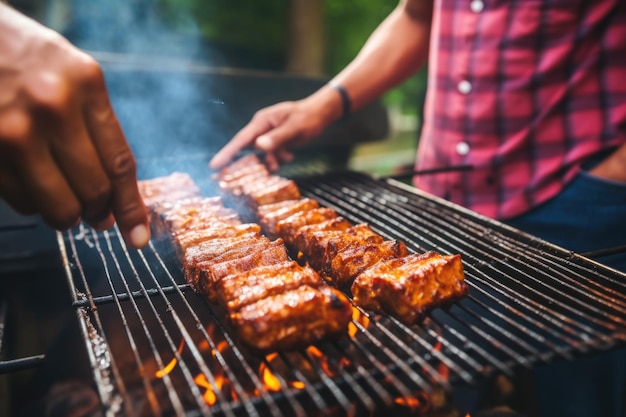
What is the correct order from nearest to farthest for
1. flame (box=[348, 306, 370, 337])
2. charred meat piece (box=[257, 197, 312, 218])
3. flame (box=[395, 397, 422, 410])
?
1. flame (box=[348, 306, 370, 337])
2. flame (box=[395, 397, 422, 410])
3. charred meat piece (box=[257, 197, 312, 218])

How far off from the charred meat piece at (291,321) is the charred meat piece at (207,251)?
64 cm

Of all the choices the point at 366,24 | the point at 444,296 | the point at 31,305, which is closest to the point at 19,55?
the point at 444,296

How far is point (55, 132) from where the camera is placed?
1648 millimetres

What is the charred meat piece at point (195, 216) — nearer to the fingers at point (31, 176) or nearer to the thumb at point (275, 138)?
the thumb at point (275, 138)

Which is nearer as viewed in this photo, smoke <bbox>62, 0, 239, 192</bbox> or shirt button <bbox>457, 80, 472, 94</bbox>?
shirt button <bbox>457, 80, 472, 94</bbox>

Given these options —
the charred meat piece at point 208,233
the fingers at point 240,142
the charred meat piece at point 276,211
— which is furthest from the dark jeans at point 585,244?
the fingers at point 240,142

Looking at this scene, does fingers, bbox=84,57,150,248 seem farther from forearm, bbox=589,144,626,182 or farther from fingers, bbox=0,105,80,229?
forearm, bbox=589,144,626,182

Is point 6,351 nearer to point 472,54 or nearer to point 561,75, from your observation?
point 472,54

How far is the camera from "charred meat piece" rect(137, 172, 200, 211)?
4383 millimetres

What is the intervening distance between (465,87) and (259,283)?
112 inches

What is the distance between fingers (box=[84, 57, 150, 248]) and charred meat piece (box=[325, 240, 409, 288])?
1.24 meters

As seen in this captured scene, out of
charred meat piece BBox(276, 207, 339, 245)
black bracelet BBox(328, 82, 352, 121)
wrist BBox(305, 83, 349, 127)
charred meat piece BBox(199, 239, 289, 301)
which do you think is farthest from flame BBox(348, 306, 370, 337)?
black bracelet BBox(328, 82, 352, 121)

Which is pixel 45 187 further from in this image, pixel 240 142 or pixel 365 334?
pixel 240 142

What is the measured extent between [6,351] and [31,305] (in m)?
0.55
